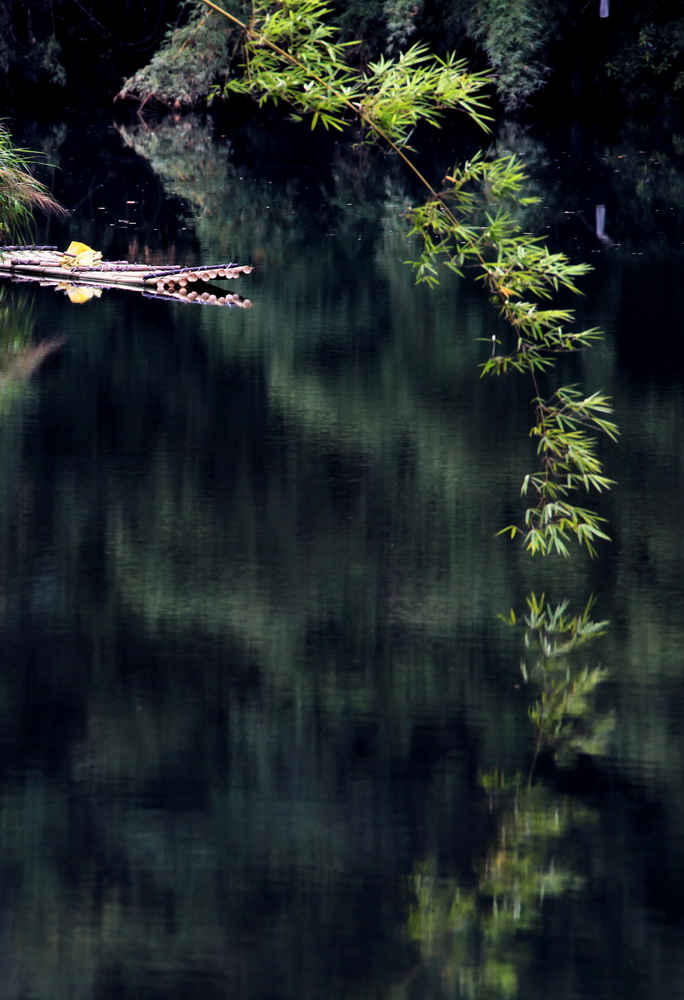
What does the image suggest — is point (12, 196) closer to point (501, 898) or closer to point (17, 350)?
point (17, 350)

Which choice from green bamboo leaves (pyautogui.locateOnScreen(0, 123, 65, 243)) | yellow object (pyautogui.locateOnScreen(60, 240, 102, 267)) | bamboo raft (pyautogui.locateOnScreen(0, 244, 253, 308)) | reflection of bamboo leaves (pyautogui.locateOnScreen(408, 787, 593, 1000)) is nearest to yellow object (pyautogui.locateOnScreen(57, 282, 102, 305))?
bamboo raft (pyautogui.locateOnScreen(0, 244, 253, 308))

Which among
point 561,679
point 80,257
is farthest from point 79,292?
point 561,679

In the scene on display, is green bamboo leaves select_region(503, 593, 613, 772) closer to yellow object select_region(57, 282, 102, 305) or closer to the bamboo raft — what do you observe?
the bamboo raft

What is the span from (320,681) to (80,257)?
32.6 ft

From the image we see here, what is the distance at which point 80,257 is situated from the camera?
15.6 m

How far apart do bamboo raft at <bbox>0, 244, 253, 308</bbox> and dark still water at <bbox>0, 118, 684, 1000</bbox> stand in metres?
1.84

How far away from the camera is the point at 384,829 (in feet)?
17.4

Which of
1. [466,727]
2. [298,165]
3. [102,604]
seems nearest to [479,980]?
[466,727]

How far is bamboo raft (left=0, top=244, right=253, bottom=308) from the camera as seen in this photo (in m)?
15.0

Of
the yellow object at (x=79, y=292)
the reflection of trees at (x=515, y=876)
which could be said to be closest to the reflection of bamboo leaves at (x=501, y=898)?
the reflection of trees at (x=515, y=876)

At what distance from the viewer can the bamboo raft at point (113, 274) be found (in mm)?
14992

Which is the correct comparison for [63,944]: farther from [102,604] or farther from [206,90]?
[206,90]

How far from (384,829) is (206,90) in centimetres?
2913

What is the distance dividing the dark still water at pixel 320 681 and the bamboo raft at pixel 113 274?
6.05 feet
